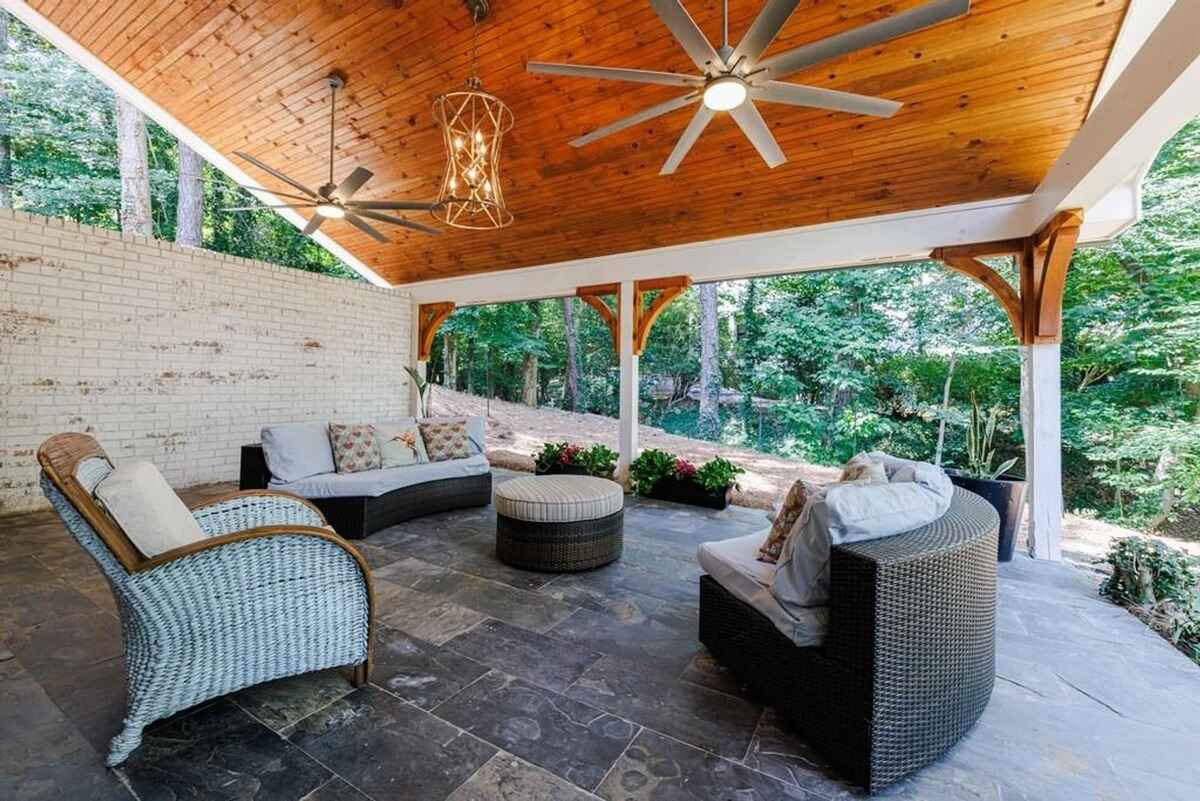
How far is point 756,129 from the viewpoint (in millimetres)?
2547

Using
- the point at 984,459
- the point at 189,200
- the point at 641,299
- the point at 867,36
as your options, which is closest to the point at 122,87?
the point at 189,200

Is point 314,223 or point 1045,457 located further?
point 314,223

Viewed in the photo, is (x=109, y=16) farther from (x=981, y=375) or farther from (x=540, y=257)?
(x=981, y=375)

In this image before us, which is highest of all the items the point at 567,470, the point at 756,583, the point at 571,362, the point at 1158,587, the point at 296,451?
the point at 571,362

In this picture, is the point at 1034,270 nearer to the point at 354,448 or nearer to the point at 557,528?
the point at 557,528

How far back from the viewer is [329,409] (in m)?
6.61

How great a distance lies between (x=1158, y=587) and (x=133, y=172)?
41.2 feet

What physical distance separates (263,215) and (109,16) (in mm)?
7037

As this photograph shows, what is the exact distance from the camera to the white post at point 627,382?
571 centimetres

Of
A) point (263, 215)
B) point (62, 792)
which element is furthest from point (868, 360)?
point (263, 215)

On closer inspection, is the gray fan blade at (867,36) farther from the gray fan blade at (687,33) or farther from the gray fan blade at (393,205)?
the gray fan blade at (393,205)

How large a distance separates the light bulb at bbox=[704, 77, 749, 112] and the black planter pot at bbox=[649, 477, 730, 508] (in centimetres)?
350

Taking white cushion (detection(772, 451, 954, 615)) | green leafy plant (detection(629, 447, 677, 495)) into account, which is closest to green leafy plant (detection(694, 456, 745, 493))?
green leafy plant (detection(629, 447, 677, 495))

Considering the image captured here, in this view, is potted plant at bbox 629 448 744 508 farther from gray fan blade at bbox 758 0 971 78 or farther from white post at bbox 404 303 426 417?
white post at bbox 404 303 426 417
